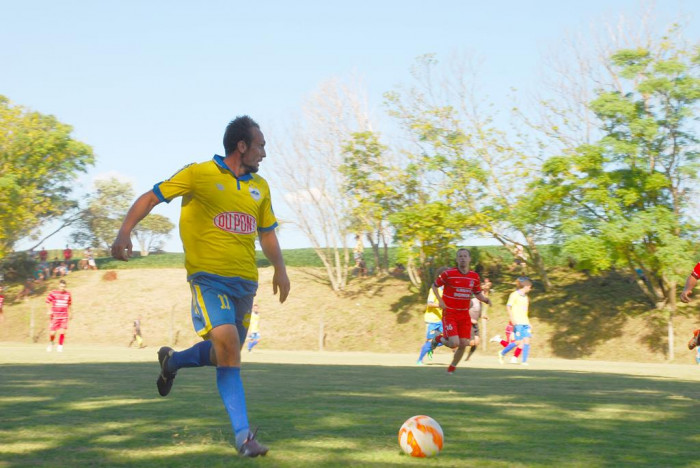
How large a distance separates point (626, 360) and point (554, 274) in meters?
10.6

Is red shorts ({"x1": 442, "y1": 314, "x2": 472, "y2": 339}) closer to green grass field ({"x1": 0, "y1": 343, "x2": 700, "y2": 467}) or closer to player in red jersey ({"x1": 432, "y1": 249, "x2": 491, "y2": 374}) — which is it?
player in red jersey ({"x1": 432, "y1": 249, "x2": 491, "y2": 374})

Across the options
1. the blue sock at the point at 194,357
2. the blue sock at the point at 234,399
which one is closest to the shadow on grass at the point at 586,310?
the blue sock at the point at 194,357

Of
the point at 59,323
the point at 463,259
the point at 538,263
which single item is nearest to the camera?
the point at 463,259

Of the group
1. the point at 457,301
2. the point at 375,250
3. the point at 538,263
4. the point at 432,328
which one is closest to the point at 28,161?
the point at 375,250

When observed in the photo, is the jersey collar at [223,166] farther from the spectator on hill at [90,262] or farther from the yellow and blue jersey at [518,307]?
the spectator on hill at [90,262]

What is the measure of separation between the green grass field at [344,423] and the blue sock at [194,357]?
0.50m

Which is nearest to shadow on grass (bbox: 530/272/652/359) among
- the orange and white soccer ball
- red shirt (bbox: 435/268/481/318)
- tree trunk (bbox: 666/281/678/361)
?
tree trunk (bbox: 666/281/678/361)

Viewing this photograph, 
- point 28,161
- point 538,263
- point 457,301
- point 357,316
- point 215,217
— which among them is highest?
point 28,161

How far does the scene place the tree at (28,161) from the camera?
45.1 metres

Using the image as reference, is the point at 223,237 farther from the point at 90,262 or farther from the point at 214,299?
the point at 90,262

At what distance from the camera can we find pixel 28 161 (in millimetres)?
47781

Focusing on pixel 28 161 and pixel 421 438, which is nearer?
pixel 421 438

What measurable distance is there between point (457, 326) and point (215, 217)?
9.32 m

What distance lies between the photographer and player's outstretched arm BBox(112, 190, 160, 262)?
5492mm
